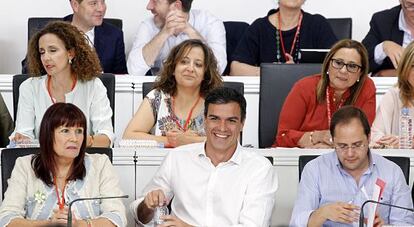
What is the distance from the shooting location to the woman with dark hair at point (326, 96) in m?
4.95

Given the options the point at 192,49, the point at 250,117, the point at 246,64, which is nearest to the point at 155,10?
the point at 246,64

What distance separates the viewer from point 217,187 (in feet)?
13.3

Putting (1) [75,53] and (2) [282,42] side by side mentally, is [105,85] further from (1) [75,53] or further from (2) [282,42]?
(2) [282,42]

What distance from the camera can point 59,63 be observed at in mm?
4938

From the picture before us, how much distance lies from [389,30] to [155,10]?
4.80ft

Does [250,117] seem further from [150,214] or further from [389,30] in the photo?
[150,214]

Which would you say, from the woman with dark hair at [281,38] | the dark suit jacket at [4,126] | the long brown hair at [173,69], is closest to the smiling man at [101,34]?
the woman with dark hair at [281,38]

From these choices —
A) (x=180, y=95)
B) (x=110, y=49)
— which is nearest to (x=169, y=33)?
(x=110, y=49)

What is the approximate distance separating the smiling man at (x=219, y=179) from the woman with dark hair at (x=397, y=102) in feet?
3.30

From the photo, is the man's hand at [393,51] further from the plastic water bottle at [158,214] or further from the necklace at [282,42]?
the plastic water bottle at [158,214]

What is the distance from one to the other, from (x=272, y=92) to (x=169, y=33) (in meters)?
1.27

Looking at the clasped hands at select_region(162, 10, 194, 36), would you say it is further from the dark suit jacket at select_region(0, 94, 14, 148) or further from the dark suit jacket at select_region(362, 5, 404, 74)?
the dark suit jacket at select_region(0, 94, 14, 148)

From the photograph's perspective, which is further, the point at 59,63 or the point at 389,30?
the point at 389,30

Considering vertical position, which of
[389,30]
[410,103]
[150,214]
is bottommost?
[150,214]
